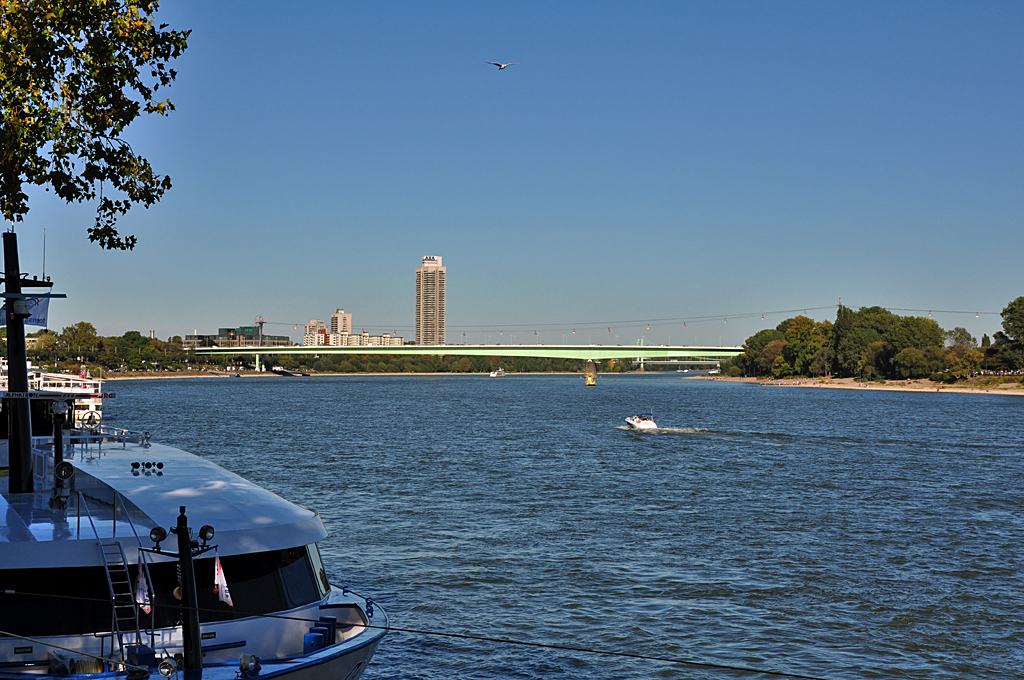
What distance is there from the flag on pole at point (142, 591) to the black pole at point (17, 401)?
5.29 meters

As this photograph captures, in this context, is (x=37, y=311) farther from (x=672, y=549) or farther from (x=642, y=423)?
(x=642, y=423)

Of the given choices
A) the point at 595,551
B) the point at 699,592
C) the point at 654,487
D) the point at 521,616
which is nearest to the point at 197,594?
the point at 521,616

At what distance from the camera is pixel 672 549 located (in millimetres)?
28547

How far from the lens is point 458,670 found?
1802 centimetres

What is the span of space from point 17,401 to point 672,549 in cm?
1958

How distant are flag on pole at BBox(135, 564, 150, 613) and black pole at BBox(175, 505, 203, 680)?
0.65m

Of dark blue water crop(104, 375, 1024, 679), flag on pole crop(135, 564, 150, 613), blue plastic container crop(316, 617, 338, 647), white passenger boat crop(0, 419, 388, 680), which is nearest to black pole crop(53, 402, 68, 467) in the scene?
white passenger boat crop(0, 419, 388, 680)

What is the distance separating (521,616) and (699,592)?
200 inches

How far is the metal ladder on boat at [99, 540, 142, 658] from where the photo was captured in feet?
39.3

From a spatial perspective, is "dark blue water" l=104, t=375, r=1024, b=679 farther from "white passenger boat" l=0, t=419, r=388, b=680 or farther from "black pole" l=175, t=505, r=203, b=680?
"black pole" l=175, t=505, r=203, b=680

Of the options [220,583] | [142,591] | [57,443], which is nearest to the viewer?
[142,591]

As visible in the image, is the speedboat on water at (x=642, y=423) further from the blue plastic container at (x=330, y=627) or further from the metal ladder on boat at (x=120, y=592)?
the metal ladder on boat at (x=120, y=592)

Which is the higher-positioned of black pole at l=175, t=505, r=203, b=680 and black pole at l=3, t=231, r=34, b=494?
black pole at l=3, t=231, r=34, b=494

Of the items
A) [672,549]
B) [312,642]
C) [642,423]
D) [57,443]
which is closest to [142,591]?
[312,642]
